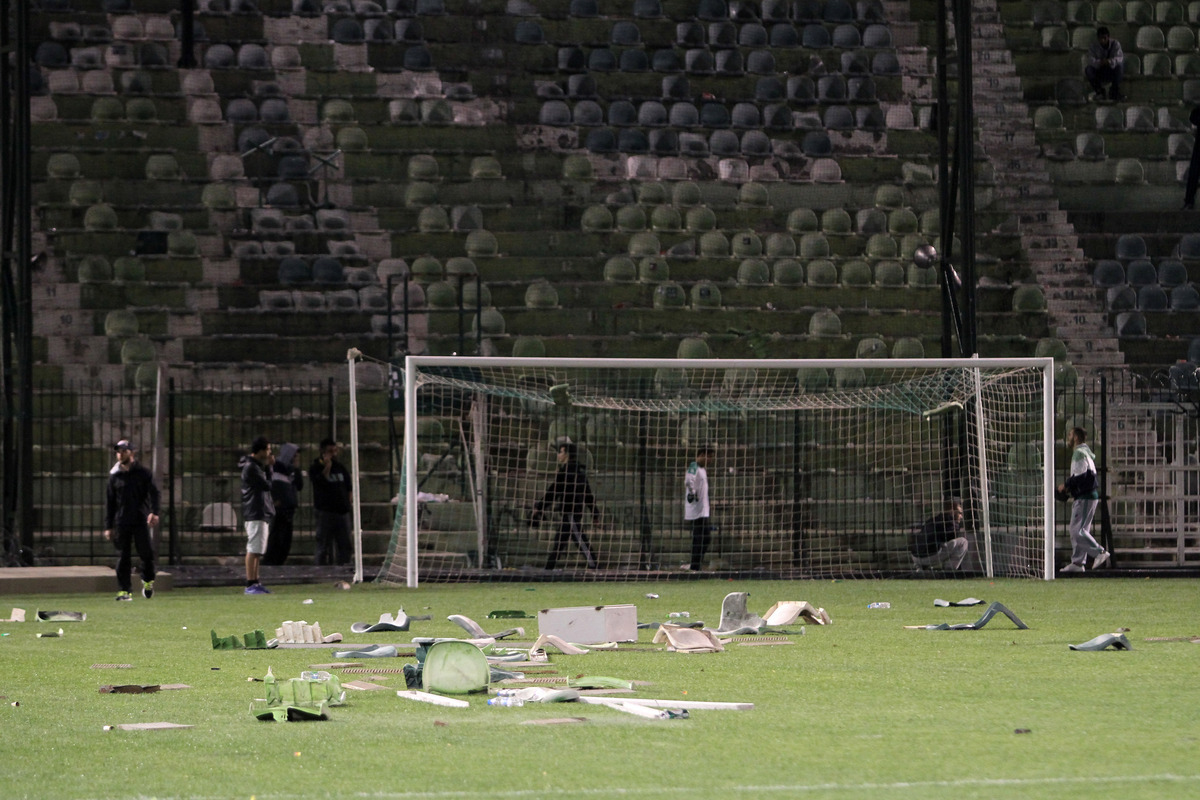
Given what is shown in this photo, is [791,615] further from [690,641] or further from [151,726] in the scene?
[151,726]

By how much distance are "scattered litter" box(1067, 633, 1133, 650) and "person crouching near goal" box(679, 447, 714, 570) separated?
8853 millimetres

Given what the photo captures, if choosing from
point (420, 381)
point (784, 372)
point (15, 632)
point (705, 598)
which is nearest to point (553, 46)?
point (784, 372)

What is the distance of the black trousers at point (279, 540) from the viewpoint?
19281 millimetres

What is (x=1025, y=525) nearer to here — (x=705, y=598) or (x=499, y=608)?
(x=705, y=598)

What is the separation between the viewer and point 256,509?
16719mm

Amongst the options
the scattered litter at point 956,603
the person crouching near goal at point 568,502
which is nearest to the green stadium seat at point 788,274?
the person crouching near goal at point 568,502

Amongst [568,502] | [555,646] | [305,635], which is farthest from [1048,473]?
[305,635]

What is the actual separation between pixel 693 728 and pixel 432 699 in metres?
1.37

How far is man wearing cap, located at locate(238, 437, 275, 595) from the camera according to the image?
16.6 metres

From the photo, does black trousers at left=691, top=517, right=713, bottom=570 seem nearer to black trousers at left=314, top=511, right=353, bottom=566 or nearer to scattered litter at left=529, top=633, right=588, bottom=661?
black trousers at left=314, top=511, right=353, bottom=566

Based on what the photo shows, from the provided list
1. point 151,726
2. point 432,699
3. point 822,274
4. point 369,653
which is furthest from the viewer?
point 822,274

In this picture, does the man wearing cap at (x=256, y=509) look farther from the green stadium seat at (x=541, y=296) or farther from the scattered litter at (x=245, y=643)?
the scattered litter at (x=245, y=643)

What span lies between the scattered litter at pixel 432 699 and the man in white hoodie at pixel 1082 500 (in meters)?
11.7

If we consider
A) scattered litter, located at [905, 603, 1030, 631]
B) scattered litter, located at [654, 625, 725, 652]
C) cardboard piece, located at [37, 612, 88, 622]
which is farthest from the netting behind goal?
scattered litter, located at [654, 625, 725, 652]
